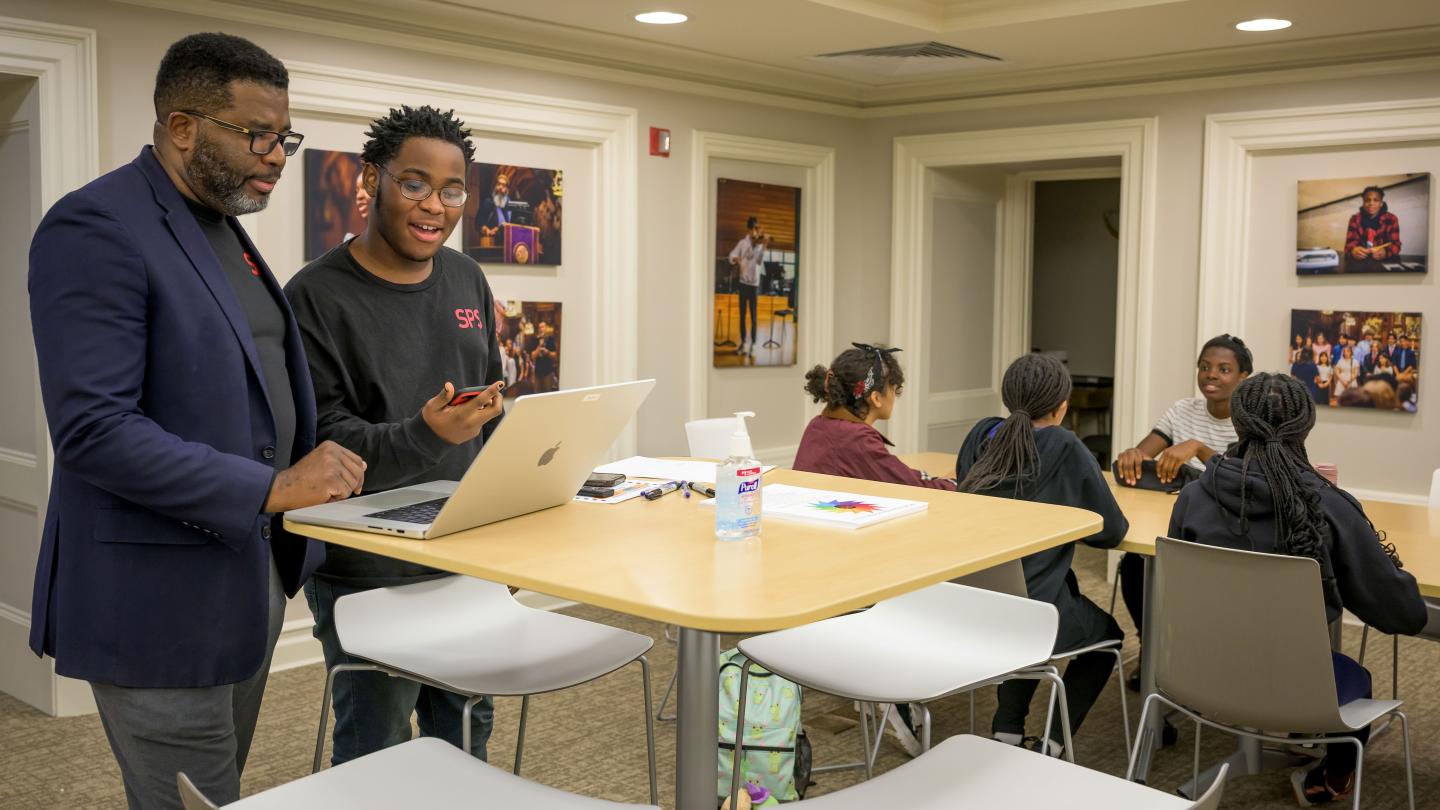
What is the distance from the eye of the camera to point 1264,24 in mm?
4715

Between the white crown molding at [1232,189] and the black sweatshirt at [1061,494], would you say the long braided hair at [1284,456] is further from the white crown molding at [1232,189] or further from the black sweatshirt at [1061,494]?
the white crown molding at [1232,189]

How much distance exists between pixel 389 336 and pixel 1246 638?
193 centimetres

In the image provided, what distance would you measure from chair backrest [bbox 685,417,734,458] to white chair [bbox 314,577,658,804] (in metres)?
2.28

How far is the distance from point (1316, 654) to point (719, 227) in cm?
382

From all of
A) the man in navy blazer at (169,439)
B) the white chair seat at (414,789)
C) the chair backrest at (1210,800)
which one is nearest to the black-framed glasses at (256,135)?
the man in navy blazer at (169,439)

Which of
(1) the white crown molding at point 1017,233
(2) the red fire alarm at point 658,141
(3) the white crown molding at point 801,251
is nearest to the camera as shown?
(2) the red fire alarm at point 658,141

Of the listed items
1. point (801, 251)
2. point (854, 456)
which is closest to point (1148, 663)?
point (854, 456)

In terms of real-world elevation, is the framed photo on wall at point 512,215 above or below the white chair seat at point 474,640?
above

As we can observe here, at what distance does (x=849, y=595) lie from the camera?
4.78 ft

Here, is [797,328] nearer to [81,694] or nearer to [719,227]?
[719,227]

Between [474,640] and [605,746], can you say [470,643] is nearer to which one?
[474,640]

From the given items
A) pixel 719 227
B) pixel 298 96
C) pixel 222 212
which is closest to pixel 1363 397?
pixel 719 227

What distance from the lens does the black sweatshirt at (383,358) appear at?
2.07 m

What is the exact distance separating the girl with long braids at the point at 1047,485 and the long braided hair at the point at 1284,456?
0.42 metres
